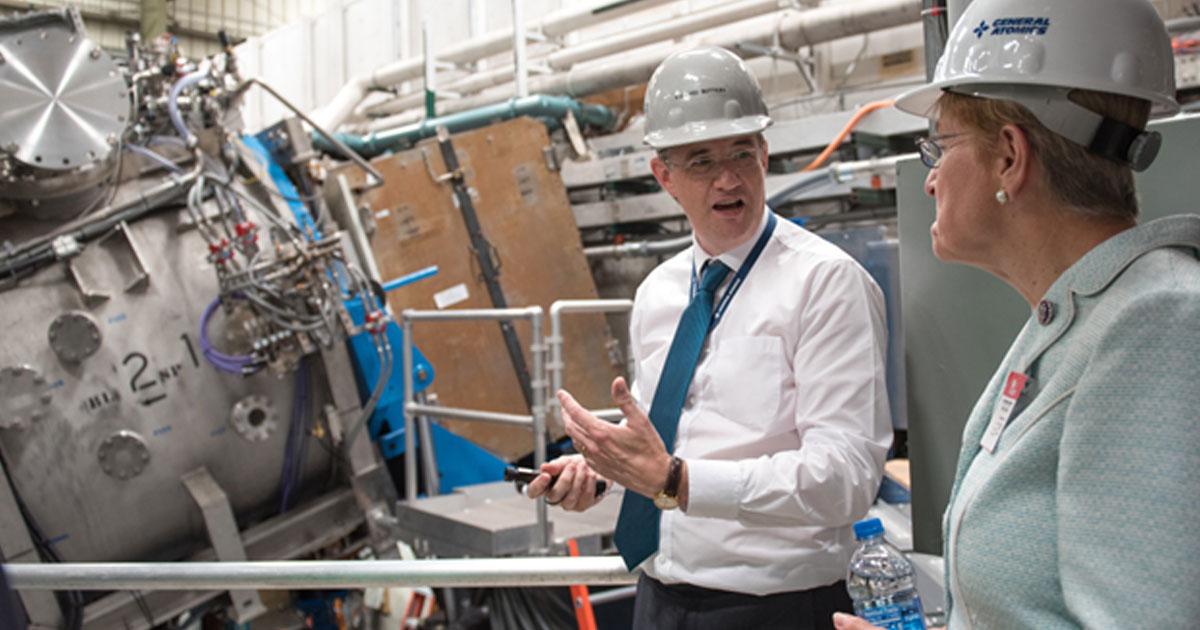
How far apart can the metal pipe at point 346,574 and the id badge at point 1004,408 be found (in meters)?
0.77

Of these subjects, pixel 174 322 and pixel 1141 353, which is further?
pixel 174 322

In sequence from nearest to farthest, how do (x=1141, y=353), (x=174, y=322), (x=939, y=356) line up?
1. (x=1141, y=353)
2. (x=939, y=356)
3. (x=174, y=322)

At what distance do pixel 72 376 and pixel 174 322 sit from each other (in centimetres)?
Answer: 42

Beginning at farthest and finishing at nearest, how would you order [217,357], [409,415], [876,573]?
[409,415], [217,357], [876,573]

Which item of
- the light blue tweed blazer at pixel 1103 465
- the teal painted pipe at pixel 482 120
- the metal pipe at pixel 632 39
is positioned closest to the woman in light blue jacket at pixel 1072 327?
the light blue tweed blazer at pixel 1103 465

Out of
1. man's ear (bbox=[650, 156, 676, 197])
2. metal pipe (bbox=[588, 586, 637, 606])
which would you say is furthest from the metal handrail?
man's ear (bbox=[650, 156, 676, 197])

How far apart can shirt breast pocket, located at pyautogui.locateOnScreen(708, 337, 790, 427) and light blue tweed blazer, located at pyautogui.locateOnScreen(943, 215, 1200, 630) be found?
0.52 m

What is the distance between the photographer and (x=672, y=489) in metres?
1.27

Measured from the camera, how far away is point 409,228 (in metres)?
5.12

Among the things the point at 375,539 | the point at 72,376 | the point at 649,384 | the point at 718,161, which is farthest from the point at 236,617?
the point at 718,161

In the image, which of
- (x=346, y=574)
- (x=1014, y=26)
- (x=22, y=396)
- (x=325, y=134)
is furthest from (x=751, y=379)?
(x=325, y=134)

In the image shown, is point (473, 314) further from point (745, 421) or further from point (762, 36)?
point (762, 36)

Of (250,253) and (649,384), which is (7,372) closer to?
(250,253)

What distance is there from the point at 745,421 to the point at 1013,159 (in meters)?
0.64
